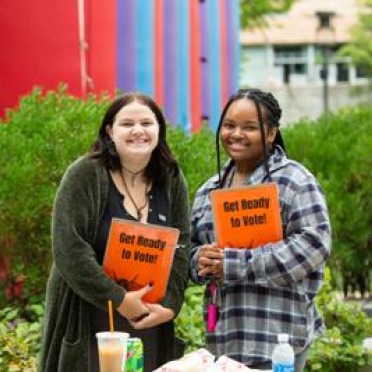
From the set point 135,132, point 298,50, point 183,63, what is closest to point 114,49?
point 183,63

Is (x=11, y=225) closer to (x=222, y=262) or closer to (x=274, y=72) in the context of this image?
(x=222, y=262)

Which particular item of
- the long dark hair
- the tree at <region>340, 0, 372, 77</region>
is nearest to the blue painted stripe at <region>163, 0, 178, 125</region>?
the long dark hair

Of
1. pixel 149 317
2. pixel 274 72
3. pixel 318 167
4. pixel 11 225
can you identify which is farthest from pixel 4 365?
pixel 274 72

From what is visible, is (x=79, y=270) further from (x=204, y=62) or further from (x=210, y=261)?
(x=204, y=62)

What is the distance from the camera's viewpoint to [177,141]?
755cm

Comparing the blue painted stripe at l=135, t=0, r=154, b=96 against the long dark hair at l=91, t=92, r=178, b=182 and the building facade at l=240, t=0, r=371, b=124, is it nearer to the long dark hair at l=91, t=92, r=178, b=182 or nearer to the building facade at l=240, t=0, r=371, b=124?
the long dark hair at l=91, t=92, r=178, b=182

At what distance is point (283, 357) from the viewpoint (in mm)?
3824

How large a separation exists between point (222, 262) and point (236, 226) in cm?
14

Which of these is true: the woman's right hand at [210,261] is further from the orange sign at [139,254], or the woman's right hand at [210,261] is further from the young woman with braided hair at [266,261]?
the orange sign at [139,254]

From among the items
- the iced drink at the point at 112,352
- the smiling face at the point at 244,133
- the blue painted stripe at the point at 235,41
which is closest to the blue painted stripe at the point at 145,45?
the blue painted stripe at the point at 235,41

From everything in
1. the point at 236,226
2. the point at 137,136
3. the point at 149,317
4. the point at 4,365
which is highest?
the point at 137,136

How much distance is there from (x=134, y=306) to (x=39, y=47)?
5.31 metres

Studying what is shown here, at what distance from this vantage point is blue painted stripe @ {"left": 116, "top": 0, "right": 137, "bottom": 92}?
10.6 m

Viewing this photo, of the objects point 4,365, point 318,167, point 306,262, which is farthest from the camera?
point 318,167
